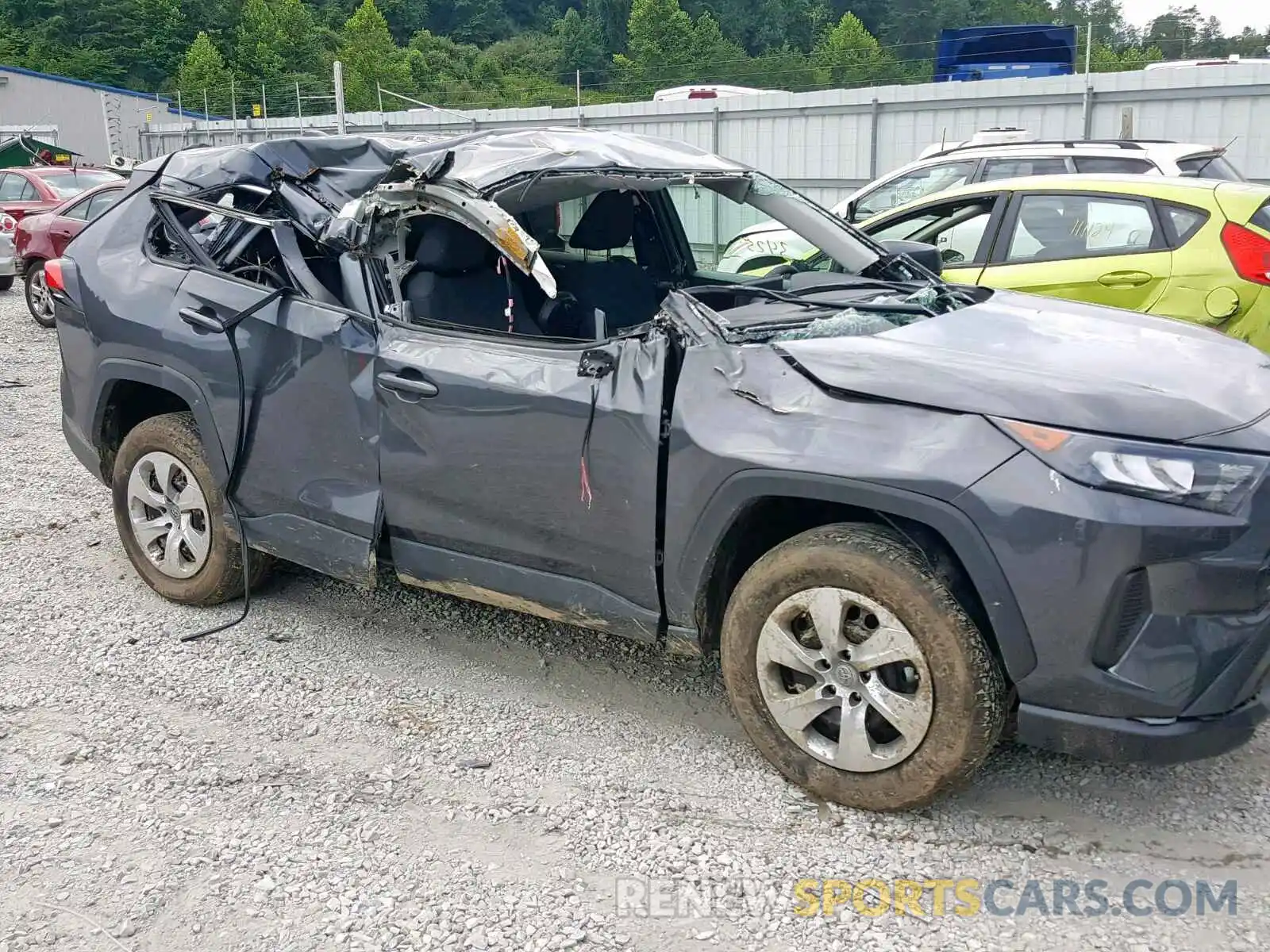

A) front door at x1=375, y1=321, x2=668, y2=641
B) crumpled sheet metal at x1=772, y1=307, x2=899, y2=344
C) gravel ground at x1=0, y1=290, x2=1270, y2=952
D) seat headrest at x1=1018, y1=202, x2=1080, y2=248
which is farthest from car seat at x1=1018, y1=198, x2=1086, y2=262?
front door at x1=375, y1=321, x2=668, y2=641

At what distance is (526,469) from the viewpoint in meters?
3.54

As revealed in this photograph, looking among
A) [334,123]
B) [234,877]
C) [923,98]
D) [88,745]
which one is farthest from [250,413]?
[334,123]

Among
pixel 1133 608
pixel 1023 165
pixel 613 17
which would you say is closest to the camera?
pixel 1133 608

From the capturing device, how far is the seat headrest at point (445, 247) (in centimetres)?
404

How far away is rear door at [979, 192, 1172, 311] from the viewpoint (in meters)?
6.34

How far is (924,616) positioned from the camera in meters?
2.87

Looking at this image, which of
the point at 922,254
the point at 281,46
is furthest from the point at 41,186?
the point at 281,46

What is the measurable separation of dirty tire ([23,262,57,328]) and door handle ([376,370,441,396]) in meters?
9.73

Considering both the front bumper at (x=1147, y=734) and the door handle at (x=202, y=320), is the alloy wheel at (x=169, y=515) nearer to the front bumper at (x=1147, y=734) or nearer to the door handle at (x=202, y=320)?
the door handle at (x=202, y=320)

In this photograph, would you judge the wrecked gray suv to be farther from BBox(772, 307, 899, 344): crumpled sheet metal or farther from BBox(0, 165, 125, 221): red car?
BBox(0, 165, 125, 221): red car

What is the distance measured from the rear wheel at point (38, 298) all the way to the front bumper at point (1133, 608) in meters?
11.6

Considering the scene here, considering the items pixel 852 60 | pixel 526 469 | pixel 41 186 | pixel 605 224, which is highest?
pixel 852 60

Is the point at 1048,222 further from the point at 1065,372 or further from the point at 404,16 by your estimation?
the point at 404,16

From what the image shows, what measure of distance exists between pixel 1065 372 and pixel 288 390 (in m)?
2.55
